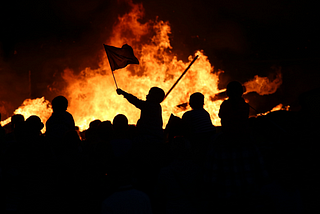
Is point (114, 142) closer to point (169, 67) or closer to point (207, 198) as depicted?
point (207, 198)

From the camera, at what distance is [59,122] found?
454 cm

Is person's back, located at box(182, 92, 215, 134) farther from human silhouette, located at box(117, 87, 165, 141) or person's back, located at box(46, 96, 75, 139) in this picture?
person's back, located at box(46, 96, 75, 139)

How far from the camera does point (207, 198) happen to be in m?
3.36

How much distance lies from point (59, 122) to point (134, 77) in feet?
25.6

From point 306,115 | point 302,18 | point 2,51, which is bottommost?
point 306,115

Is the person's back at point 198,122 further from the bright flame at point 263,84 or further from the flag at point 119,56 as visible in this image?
the bright flame at point 263,84

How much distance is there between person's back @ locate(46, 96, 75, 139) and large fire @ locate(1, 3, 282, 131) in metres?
7.21

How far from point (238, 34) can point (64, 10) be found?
8088mm

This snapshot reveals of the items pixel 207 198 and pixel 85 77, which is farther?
pixel 85 77

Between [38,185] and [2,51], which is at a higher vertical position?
[2,51]

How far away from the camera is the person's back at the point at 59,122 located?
177 inches

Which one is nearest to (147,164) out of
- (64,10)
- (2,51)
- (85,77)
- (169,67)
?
(169,67)

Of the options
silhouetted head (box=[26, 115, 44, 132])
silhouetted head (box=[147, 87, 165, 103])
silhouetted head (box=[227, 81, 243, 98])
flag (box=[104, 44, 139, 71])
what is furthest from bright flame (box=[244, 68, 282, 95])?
silhouetted head (box=[26, 115, 44, 132])

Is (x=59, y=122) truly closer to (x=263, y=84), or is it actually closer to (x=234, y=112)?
(x=234, y=112)
